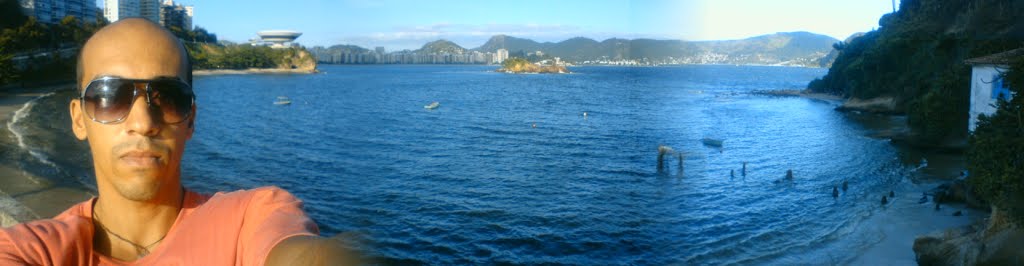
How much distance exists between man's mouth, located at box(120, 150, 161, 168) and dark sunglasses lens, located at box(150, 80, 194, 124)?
0.07 metres

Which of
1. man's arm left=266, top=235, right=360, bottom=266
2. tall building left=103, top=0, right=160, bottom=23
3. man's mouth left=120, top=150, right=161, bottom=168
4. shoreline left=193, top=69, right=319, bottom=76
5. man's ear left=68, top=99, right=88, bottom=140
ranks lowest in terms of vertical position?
man's arm left=266, top=235, right=360, bottom=266

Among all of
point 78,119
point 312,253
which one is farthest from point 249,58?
point 312,253

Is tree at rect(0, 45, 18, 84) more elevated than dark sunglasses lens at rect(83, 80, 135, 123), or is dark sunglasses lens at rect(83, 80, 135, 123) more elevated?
tree at rect(0, 45, 18, 84)

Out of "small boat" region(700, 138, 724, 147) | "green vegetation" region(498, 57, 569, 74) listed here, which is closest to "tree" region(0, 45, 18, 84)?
"small boat" region(700, 138, 724, 147)

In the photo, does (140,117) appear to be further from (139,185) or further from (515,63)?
(515,63)

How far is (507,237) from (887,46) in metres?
41.0

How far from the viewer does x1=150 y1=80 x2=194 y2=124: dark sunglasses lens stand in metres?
1.17

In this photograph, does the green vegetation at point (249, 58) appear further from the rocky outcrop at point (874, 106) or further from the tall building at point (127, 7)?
the rocky outcrop at point (874, 106)

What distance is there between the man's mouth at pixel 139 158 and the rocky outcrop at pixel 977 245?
13.1m

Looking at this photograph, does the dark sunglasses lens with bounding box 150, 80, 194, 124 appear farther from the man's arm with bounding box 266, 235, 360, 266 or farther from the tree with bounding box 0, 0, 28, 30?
the tree with bounding box 0, 0, 28, 30

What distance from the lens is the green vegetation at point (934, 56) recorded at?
85.7 feet

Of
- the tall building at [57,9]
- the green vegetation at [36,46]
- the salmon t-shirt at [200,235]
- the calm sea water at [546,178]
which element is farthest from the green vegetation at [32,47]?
the salmon t-shirt at [200,235]

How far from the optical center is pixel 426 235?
15305mm

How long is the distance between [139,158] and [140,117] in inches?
2.8
